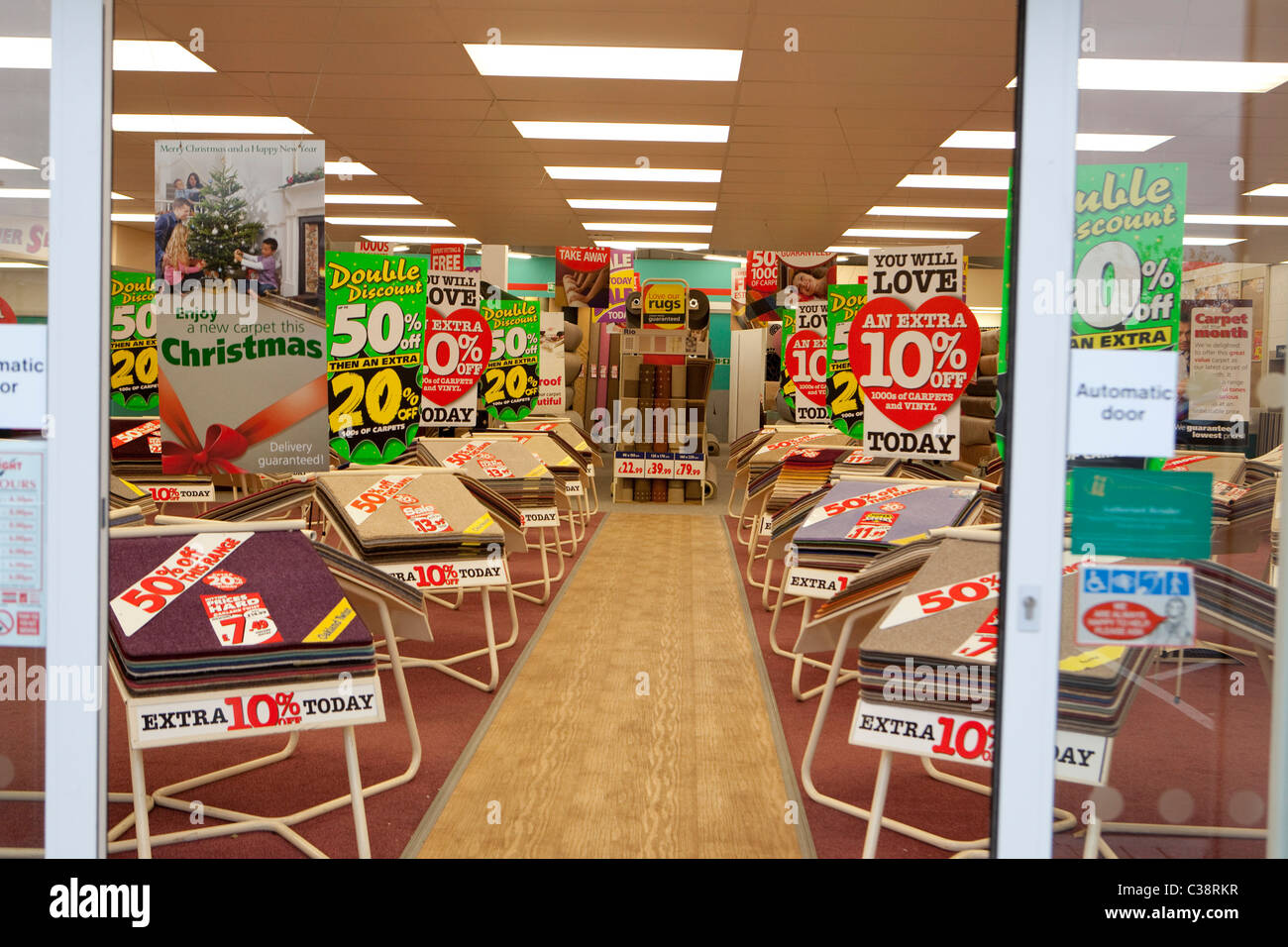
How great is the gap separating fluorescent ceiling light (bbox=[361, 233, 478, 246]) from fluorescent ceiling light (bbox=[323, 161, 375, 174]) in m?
5.01

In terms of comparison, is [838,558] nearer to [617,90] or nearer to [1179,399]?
[1179,399]

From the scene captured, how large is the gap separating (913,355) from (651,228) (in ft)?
36.2

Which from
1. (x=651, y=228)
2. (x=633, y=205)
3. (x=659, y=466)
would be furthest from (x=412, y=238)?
(x=659, y=466)

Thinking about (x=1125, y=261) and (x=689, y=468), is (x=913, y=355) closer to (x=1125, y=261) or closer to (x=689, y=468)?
(x=1125, y=261)

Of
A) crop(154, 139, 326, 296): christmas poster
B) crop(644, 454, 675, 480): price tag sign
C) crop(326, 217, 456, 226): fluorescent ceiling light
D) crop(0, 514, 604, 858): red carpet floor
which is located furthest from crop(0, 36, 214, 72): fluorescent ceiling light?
crop(326, 217, 456, 226): fluorescent ceiling light

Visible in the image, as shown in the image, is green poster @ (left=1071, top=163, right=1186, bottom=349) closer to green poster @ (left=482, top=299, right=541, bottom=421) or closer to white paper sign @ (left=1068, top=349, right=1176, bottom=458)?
white paper sign @ (left=1068, top=349, right=1176, bottom=458)

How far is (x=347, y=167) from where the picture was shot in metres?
→ 11.0

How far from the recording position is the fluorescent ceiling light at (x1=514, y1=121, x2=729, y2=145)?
898cm

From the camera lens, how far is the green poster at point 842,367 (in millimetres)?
6945

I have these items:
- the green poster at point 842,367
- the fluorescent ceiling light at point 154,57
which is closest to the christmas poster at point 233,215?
the fluorescent ceiling light at point 154,57

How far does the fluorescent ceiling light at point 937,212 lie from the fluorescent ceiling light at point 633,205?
2.08 metres

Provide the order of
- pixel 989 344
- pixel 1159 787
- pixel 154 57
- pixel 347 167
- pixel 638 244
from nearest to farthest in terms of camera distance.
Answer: pixel 1159 787, pixel 154 57, pixel 347 167, pixel 989 344, pixel 638 244

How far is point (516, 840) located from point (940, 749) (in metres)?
1.21

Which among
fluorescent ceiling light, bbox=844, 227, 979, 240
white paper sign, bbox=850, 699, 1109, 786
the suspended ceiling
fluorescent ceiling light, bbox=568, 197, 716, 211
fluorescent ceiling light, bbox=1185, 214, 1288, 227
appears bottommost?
white paper sign, bbox=850, 699, 1109, 786
